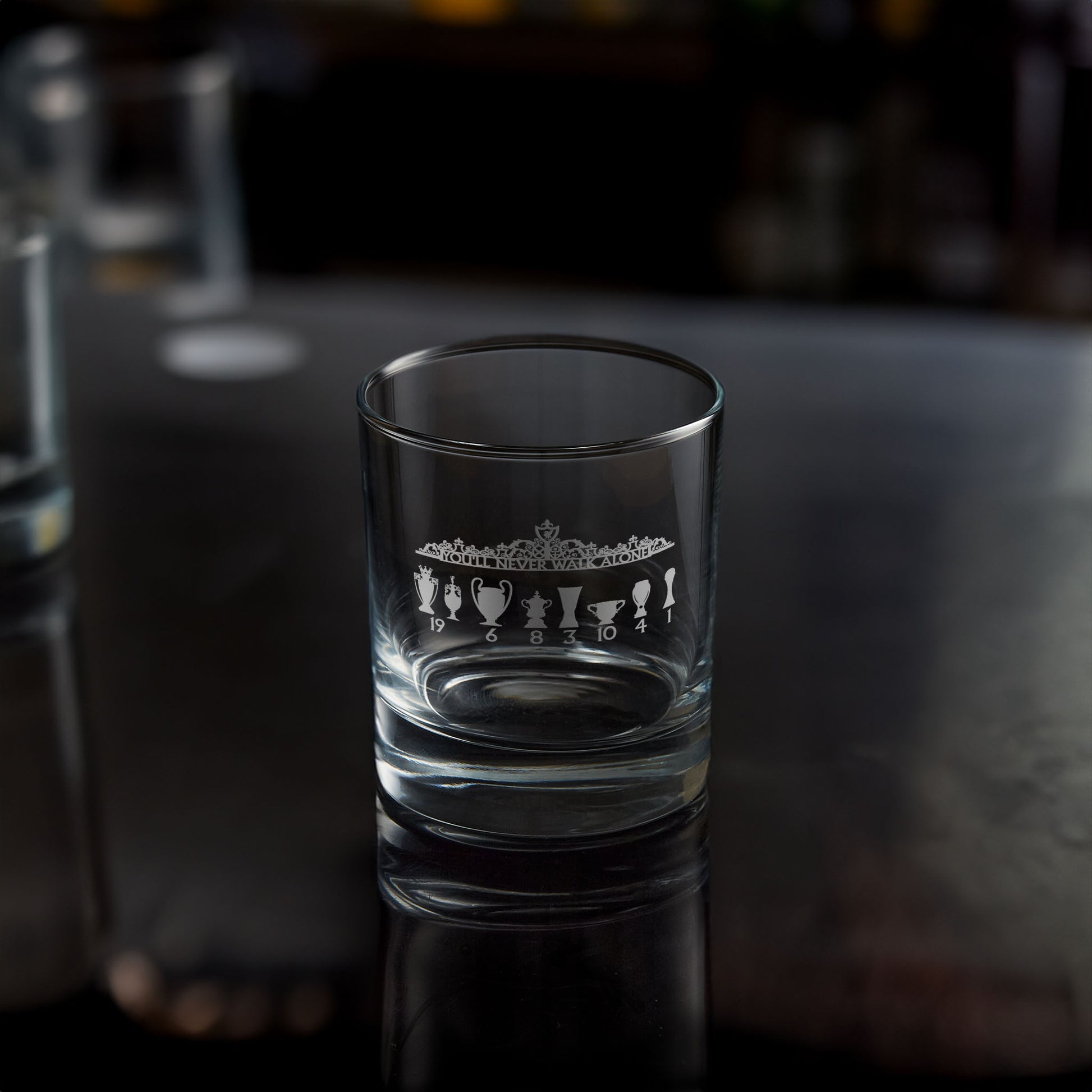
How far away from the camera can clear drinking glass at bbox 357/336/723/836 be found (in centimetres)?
41

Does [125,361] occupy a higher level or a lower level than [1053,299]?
higher

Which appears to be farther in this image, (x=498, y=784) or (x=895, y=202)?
(x=895, y=202)

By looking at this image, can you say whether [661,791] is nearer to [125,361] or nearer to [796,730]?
[796,730]

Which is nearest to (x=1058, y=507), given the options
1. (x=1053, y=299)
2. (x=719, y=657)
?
(x=719, y=657)

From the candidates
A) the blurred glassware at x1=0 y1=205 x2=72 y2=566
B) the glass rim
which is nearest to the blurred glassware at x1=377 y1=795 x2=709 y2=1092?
the glass rim

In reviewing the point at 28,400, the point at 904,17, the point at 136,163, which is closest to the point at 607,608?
the point at 28,400

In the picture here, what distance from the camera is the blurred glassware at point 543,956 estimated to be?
368 mm

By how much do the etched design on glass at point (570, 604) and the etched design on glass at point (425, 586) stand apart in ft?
0.12

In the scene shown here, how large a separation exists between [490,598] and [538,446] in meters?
0.05

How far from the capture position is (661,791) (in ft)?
1.45

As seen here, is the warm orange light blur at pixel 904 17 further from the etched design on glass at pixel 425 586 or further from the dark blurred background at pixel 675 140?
the etched design on glass at pixel 425 586

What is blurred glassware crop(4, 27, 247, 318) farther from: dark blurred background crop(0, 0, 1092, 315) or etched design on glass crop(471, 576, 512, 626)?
etched design on glass crop(471, 576, 512, 626)

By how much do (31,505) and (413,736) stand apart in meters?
0.29

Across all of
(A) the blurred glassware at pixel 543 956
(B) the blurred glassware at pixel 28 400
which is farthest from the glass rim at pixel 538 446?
(B) the blurred glassware at pixel 28 400
